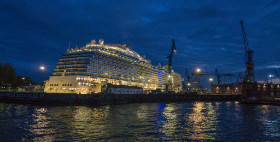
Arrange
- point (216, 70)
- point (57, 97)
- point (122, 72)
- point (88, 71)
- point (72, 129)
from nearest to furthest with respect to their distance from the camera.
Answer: point (72, 129), point (57, 97), point (88, 71), point (122, 72), point (216, 70)

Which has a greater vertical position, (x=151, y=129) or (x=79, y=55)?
(x=79, y=55)

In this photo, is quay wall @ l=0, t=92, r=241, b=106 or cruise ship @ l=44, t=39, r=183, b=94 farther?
cruise ship @ l=44, t=39, r=183, b=94

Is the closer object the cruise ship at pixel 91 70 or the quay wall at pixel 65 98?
the quay wall at pixel 65 98

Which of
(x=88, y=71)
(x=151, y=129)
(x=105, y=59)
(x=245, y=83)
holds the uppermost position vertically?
(x=105, y=59)

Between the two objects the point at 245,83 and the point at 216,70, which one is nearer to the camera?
the point at 245,83

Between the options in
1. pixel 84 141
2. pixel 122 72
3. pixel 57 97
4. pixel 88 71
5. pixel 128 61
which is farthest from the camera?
pixel 128 61

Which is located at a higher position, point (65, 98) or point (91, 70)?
point (91, 70)

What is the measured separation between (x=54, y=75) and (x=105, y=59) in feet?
72.5

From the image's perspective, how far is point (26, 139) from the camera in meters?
16.7

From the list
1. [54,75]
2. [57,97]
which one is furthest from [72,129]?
[54,75]

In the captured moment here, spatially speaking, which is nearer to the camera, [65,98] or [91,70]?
[65,98]

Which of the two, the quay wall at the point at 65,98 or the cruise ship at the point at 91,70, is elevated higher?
the cruise ship at the point at 91,70

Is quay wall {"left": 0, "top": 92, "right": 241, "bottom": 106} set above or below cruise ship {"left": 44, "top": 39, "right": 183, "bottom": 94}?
below

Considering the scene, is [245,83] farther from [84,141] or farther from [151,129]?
[84,141]
